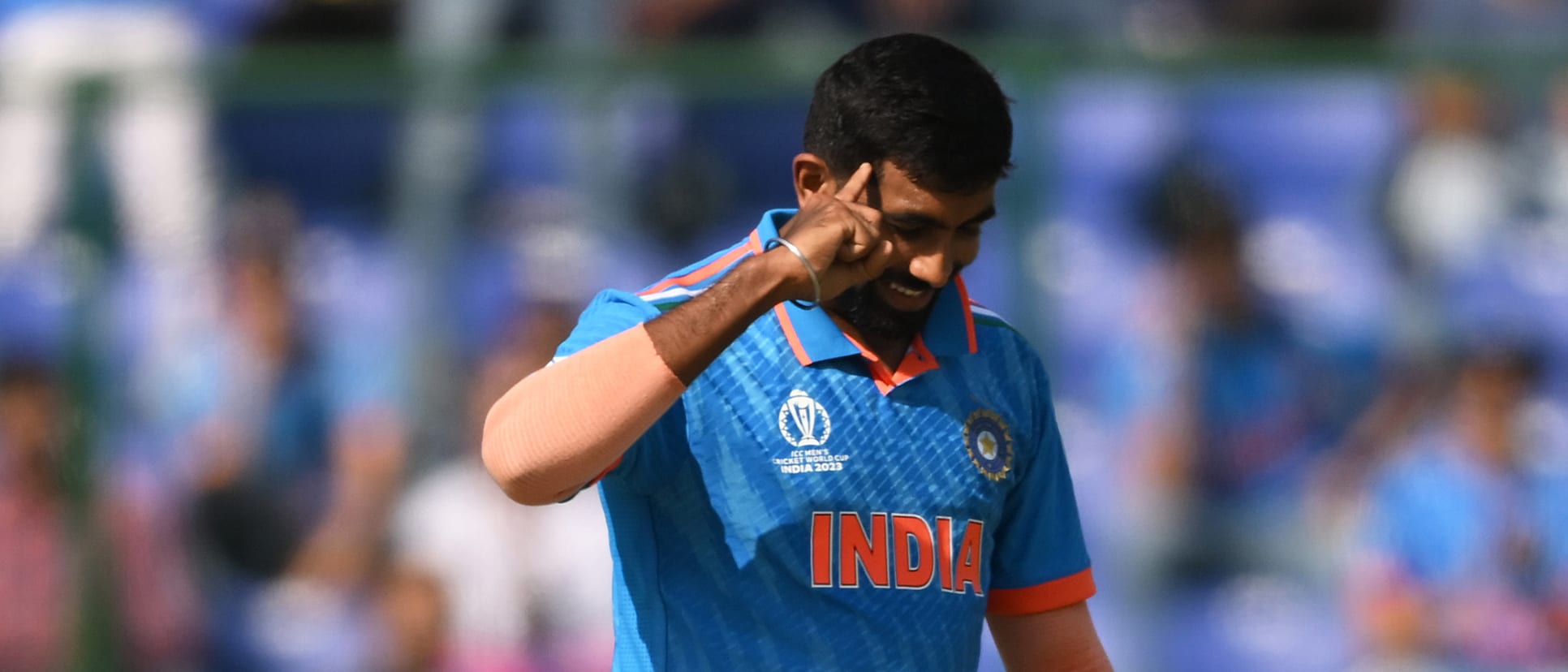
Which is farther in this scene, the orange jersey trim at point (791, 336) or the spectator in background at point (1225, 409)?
the spectator in background at point (1225, 409)

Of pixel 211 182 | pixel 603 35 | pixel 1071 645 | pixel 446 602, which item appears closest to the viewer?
pixel 1071 645

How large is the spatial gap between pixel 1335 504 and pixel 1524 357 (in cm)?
86

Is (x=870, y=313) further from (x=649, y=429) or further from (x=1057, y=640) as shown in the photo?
(x=1057, y=640)

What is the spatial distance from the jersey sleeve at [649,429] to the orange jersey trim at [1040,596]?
0.64m

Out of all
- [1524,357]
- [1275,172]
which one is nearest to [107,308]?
[1275,172]

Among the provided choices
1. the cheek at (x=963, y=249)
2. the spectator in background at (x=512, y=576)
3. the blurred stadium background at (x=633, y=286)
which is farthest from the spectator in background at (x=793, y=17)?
the cheek at (x=963, y=249)

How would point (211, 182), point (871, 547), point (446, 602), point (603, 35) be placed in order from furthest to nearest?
point (603, 35)
point (211, 182)
point (446, 602)
point (871, 547)

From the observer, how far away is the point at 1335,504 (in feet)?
19.9

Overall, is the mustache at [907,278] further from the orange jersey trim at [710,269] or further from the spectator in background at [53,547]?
the spectator in background at [53,547]

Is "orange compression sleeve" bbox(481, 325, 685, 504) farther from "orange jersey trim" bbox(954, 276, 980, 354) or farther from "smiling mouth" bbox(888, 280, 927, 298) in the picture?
"orange jersey trim" bbox(954, 276, 980, 354)

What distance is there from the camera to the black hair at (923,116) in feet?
8.39

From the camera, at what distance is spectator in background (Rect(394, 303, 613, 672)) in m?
5.87

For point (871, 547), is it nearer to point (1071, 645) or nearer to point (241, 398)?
point (1071, 645)

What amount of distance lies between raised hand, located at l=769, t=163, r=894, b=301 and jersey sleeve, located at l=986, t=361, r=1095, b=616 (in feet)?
1.67
